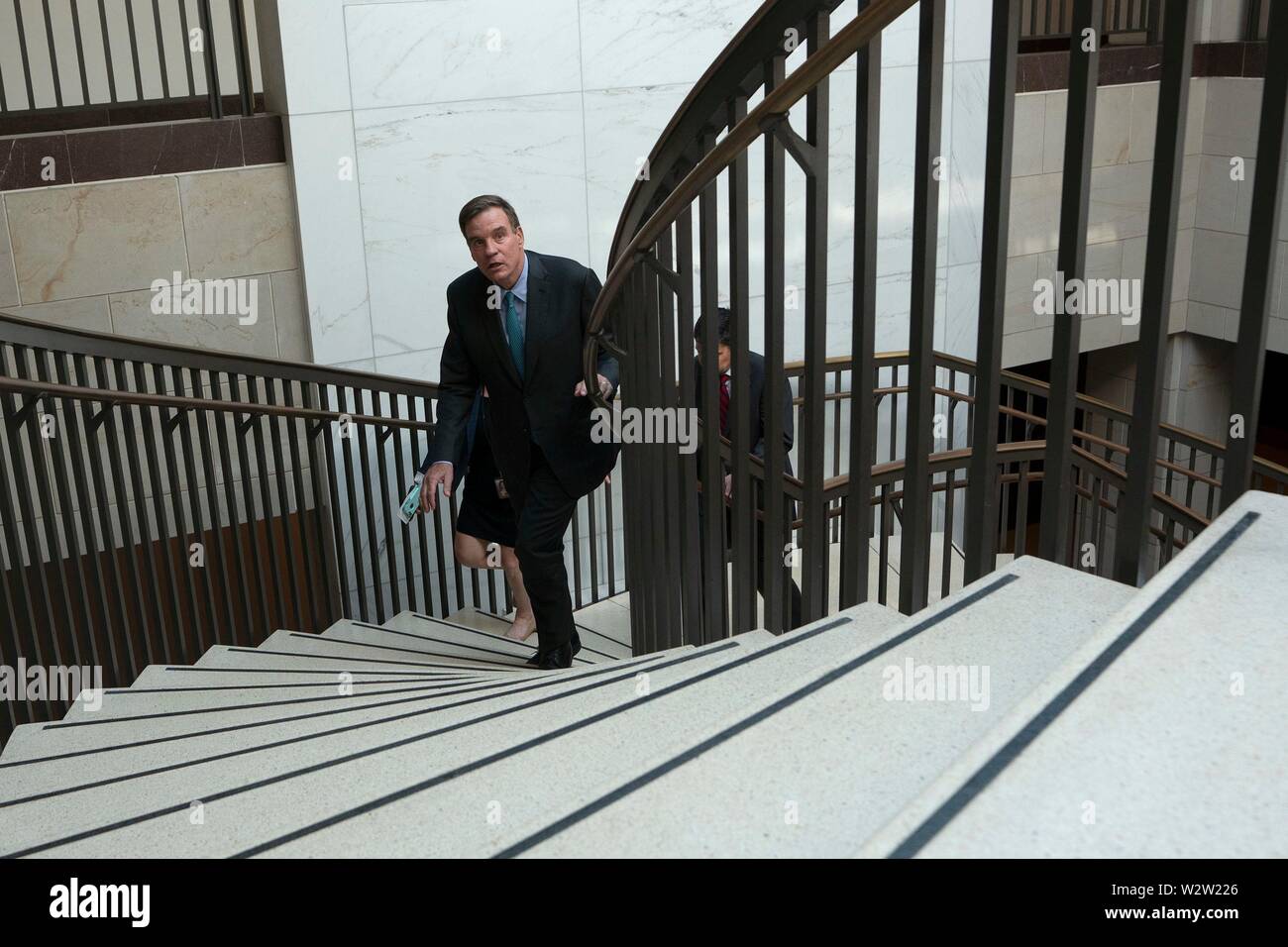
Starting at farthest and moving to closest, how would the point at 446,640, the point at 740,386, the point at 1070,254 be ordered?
the point at 446,640, the point at 740,386, the point at 1070,254

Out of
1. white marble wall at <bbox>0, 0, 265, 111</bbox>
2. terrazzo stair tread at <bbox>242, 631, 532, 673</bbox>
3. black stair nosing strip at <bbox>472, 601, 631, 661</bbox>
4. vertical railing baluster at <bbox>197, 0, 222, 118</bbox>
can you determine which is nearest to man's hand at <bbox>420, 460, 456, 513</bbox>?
terrazzo stair tread at <bbox>242, 631, 532, 673</bbox>

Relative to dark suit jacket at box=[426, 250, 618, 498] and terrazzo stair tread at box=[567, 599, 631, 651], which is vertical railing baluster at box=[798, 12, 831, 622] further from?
terrazzo stair tread at box=[567, 599, 631, 651]

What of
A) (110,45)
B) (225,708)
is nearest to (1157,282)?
(225,708)

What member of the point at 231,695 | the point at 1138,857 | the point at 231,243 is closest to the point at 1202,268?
the point at 231,243

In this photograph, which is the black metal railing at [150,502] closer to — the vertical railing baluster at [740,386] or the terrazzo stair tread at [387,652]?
the terrazzo stair tread at [387,652]

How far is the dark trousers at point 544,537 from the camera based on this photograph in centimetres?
426

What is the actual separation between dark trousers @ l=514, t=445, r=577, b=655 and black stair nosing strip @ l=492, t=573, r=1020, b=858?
2.43m

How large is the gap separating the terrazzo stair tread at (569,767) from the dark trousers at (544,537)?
1877 mm

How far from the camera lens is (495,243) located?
13.2 ft

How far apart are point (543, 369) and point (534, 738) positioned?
2172 mm

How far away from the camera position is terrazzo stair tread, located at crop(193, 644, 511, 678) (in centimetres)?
433
